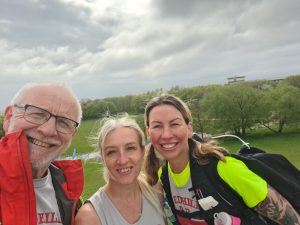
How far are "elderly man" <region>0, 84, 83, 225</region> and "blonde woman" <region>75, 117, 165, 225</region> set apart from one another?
0.29 metres

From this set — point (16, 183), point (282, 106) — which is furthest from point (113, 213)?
point (282, 106)

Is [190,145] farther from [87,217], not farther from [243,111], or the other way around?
[243,111]

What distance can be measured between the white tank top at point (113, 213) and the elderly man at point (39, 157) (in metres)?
0.23

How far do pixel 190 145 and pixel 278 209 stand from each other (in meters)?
1.23

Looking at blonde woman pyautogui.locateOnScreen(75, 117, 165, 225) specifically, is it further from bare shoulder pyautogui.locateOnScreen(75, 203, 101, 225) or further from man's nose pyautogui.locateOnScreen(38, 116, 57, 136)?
man's nose pyautogui.locateOnScreen(38, 116, 57, 136)

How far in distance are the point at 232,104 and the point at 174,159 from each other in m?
47.9

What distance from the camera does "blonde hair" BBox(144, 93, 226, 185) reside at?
142 inches

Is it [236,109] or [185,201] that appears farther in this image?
[236,109]

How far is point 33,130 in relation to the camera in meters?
3.02

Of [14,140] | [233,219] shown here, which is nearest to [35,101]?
[14,140]

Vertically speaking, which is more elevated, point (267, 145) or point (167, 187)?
point (167, 187)

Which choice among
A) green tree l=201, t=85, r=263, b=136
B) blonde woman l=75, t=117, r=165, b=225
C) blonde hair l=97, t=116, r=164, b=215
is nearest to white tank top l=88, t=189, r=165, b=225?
blonde woman l=75, t=117, r=165, b=225

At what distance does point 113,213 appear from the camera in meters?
3.29

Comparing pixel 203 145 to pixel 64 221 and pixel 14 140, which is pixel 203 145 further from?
pixel 14 140
